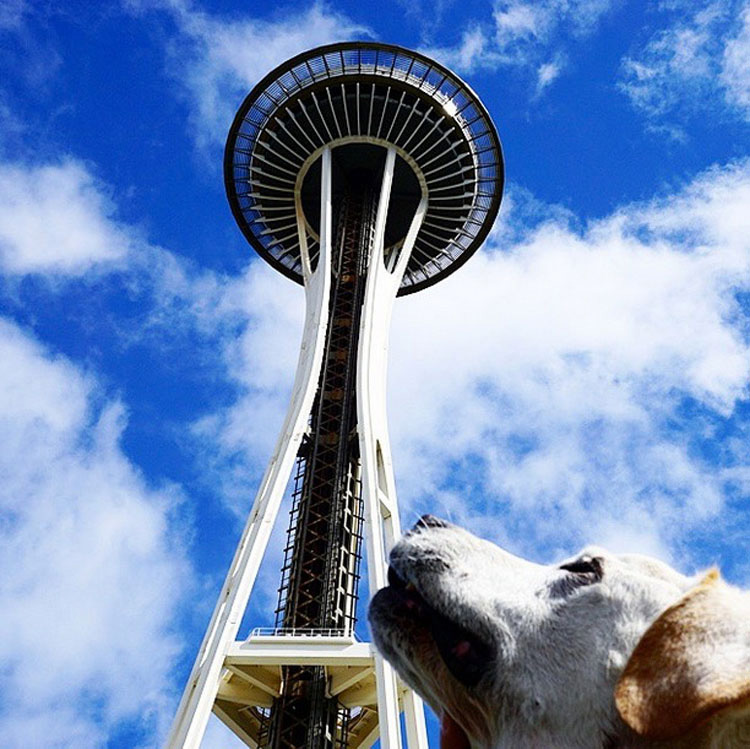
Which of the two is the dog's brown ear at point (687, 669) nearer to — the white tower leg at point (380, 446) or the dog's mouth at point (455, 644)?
the dog's mouth at point (455, 644)

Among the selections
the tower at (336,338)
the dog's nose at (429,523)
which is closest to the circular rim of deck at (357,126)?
the tower at (336,338)

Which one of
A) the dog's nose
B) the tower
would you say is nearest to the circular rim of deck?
the tower

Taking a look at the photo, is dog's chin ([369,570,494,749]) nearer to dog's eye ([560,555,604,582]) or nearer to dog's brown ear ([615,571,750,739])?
dog's eye ([560,555,604,582])

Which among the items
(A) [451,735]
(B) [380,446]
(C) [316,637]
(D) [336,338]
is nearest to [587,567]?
(A) [451,735]

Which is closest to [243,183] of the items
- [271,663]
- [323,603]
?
[323,603]

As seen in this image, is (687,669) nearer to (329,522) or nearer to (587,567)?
(587,567)
